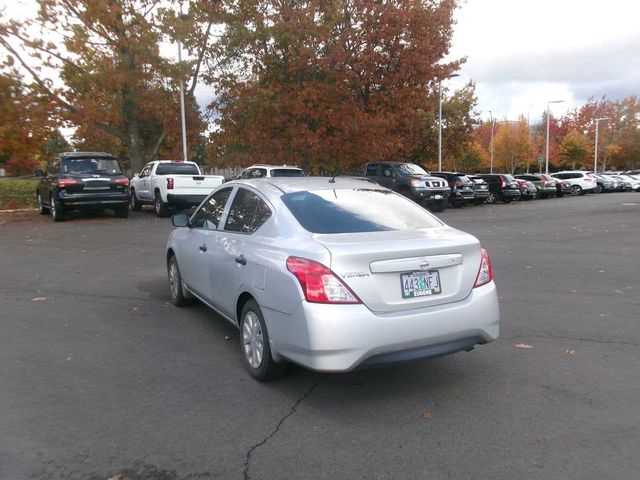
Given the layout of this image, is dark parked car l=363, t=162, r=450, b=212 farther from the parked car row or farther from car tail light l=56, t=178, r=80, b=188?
car tail light l=56, t=178, r=80, b=188

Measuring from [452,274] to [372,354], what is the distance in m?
0.88

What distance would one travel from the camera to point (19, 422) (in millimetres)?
3645

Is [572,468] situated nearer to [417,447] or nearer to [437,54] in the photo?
[417,447]

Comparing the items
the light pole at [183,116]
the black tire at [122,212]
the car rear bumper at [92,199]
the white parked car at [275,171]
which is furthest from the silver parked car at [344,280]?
the light pole at [183,116]

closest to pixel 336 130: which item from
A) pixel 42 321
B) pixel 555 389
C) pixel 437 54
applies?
pixel 437 54

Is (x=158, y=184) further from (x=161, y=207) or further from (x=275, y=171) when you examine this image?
(x=275, y=171)

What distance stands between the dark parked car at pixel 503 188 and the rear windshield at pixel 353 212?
24739 mm

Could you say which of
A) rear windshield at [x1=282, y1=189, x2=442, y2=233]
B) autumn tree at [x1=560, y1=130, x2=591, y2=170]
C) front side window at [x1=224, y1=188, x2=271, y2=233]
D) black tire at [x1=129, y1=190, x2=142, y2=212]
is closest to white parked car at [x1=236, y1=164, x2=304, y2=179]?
black tire at [x1=129, y1=190, x2=142, y2=212]

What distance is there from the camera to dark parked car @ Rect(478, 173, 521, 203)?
28453mm

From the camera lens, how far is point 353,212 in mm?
4465

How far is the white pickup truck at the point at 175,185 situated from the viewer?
17.4 metres

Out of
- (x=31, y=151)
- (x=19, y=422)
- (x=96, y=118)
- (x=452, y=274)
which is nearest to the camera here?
(x=19, y=422)

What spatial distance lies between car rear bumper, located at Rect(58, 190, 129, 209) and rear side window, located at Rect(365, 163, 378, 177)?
977 cm

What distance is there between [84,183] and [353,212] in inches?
554
